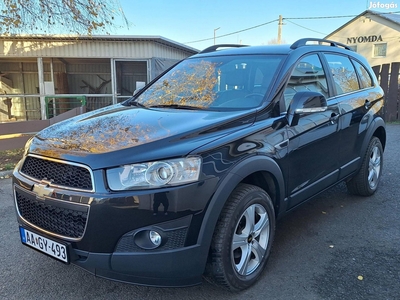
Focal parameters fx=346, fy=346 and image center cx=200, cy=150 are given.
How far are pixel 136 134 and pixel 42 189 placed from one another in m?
0.71

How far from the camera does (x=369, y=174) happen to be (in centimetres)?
443

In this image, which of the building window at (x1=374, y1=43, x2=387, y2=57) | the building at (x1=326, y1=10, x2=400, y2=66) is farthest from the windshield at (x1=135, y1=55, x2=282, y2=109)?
the building window at (x1=374, y1=43, x2=387, y2=57)

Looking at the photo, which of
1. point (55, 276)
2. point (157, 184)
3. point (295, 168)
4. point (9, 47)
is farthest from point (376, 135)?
point (9, 47)

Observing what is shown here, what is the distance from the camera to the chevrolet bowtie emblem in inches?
87.6

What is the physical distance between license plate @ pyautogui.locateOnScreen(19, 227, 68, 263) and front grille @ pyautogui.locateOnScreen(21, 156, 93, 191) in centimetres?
40

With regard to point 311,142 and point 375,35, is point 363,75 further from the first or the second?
point 375,35

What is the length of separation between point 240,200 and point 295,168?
82 cm

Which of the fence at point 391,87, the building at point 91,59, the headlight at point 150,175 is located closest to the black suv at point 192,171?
the headlight at point 150,175

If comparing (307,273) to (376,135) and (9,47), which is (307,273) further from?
(9,47)

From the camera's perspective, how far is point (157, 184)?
2072 millimetres

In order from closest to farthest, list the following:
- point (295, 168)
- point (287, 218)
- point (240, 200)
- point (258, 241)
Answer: point (240, 200) < point (258, 241) < point (295, 168) < point (287, 218)

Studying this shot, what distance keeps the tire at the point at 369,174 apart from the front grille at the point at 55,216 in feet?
11.3

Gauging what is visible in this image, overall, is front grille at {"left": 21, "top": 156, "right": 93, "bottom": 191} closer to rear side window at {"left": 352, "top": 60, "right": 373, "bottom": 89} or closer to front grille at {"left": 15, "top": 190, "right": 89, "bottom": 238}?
front grille at {"left": 15, "top": 190, "right": 89, "bottom": 238}

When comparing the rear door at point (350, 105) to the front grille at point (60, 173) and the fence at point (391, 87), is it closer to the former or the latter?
the front grille at point (60, 173)
